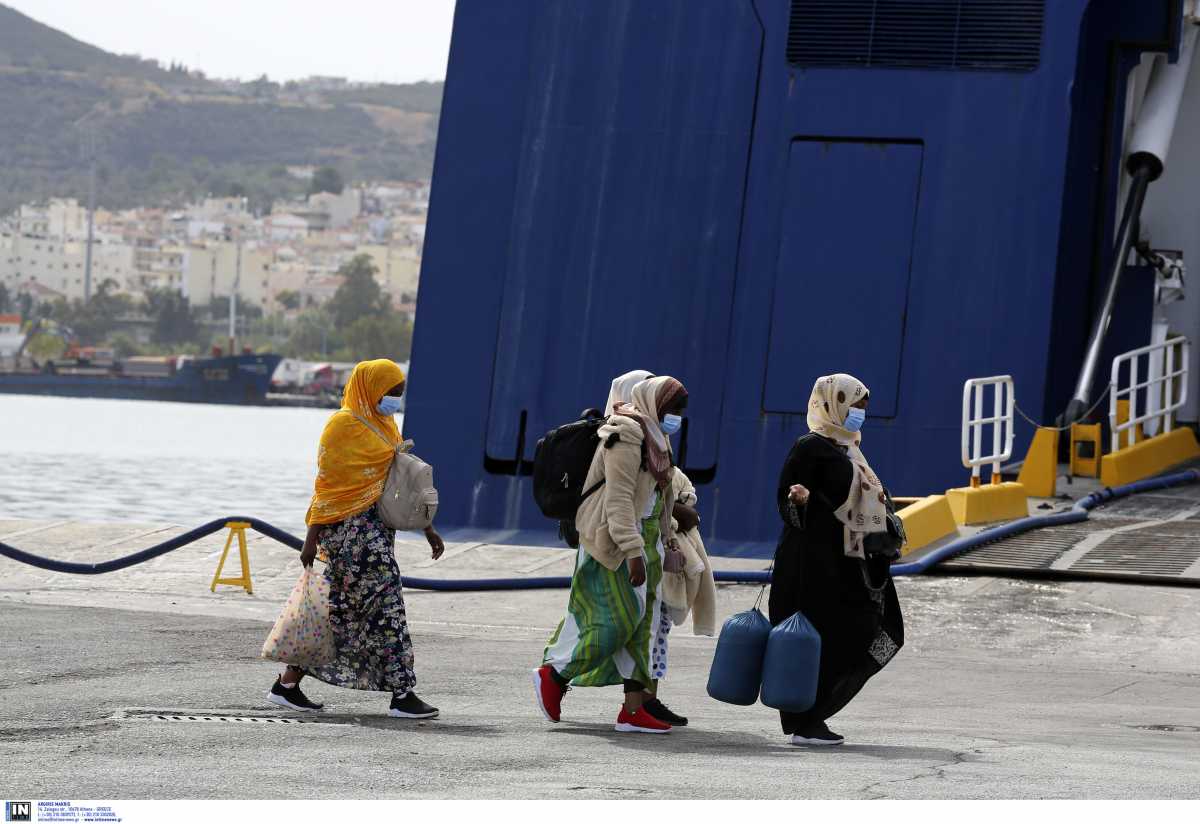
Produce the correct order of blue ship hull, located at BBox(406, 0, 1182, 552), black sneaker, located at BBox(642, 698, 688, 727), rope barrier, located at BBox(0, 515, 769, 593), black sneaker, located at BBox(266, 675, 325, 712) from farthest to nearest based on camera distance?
blue ship hull, located at BBox(406, 0, 1182, 552) < rope barrier, located at BBox(0, 515, 769, 593) < black sneaker, located at BBox(266, 675, 325, 712) < black sneaker, located at BBox(642, 698, 688, 727)

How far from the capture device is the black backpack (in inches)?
303

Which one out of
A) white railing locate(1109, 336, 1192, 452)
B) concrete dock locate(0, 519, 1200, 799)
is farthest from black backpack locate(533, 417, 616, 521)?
white railing locate(1109, 336, 1192, 452)

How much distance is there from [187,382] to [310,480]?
3925 inches

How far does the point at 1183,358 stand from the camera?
1866 cm

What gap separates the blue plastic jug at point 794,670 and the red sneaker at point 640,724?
0.49 m

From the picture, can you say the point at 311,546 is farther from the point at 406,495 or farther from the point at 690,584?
the point at 690,584

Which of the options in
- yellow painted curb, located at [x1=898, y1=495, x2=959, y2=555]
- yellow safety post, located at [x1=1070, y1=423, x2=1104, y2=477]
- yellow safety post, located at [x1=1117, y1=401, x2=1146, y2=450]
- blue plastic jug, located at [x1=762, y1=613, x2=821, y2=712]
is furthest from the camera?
yellow safety post, located at [x1=1117, y1=401, x2=1146, y2=450]

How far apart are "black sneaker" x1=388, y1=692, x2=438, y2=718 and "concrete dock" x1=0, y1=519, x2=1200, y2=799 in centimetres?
6

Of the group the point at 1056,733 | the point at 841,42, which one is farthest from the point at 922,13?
the point at 1056,733

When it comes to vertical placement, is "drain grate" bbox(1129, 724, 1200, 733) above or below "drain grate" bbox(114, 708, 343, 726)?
above

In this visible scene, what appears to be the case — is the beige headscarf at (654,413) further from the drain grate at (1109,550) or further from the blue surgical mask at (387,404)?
the drain grate at (1109,550)

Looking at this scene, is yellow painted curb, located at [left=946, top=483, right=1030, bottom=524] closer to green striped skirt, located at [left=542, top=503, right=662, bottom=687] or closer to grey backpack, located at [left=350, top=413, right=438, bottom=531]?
green striped skirt, located at [left=542, top=503, right=662, bottom=687]

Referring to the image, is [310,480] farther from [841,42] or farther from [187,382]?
[187,382]
